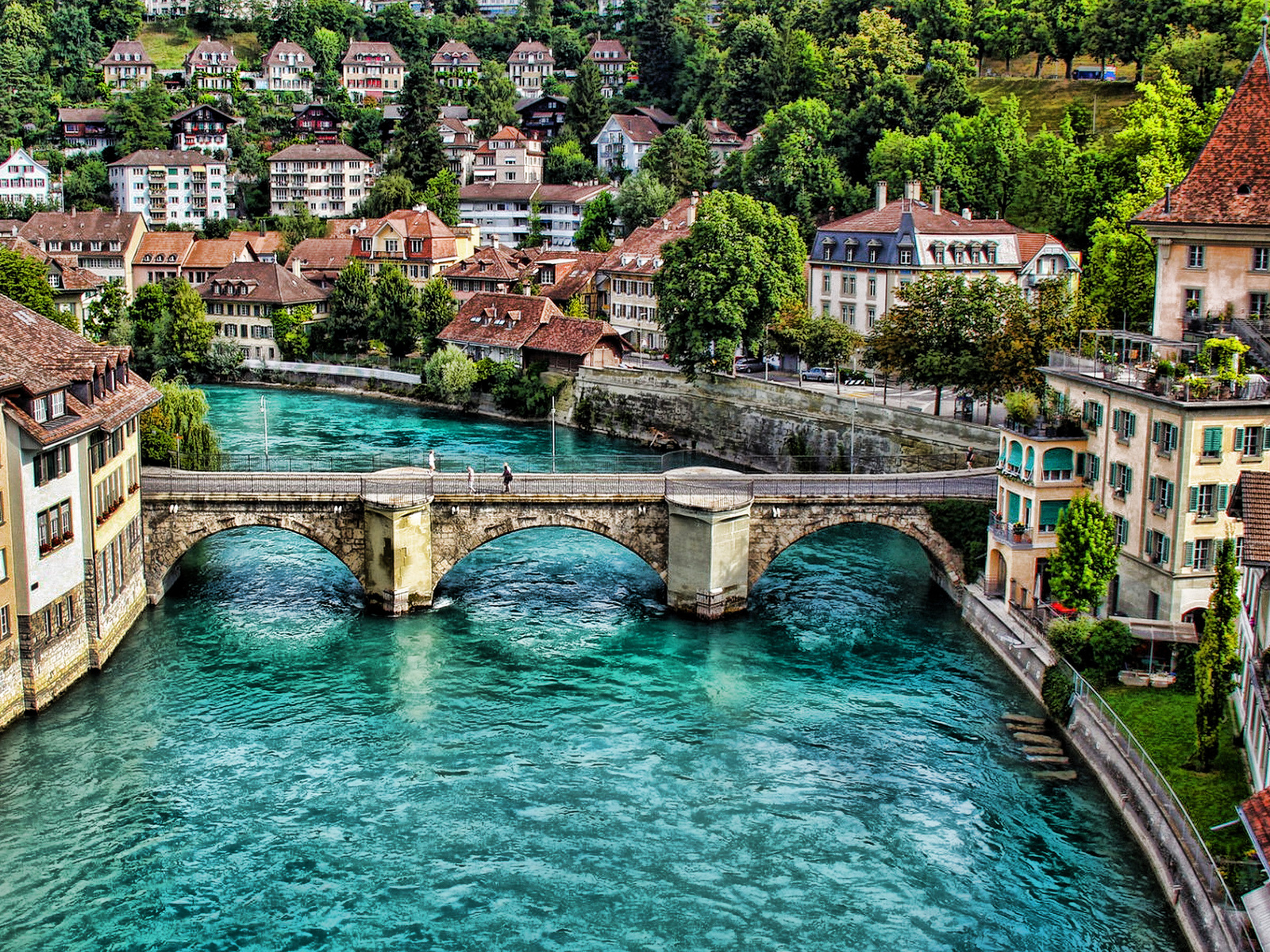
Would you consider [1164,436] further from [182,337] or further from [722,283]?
[182,337]

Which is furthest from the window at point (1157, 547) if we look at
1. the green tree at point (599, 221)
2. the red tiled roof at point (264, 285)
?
the green tree at point (599, 221)

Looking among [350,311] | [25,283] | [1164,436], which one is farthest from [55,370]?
[350,311]

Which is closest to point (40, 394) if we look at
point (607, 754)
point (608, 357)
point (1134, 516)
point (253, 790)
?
point (253, 790)

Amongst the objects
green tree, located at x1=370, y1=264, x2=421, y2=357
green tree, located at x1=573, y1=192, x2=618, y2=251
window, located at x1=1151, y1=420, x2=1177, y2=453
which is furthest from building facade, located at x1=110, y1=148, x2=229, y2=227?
window, located at x1=1151, y1=420, x2=1177, y2=453

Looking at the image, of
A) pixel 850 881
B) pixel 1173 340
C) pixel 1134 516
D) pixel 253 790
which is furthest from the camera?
pixel 1173 340

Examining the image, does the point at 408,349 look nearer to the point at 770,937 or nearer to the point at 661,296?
the point at 661,296

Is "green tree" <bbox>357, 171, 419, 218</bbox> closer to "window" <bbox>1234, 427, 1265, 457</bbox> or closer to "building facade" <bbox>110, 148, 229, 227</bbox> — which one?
"building facade" <bbox>110, 148, 229, 227</bbox>
